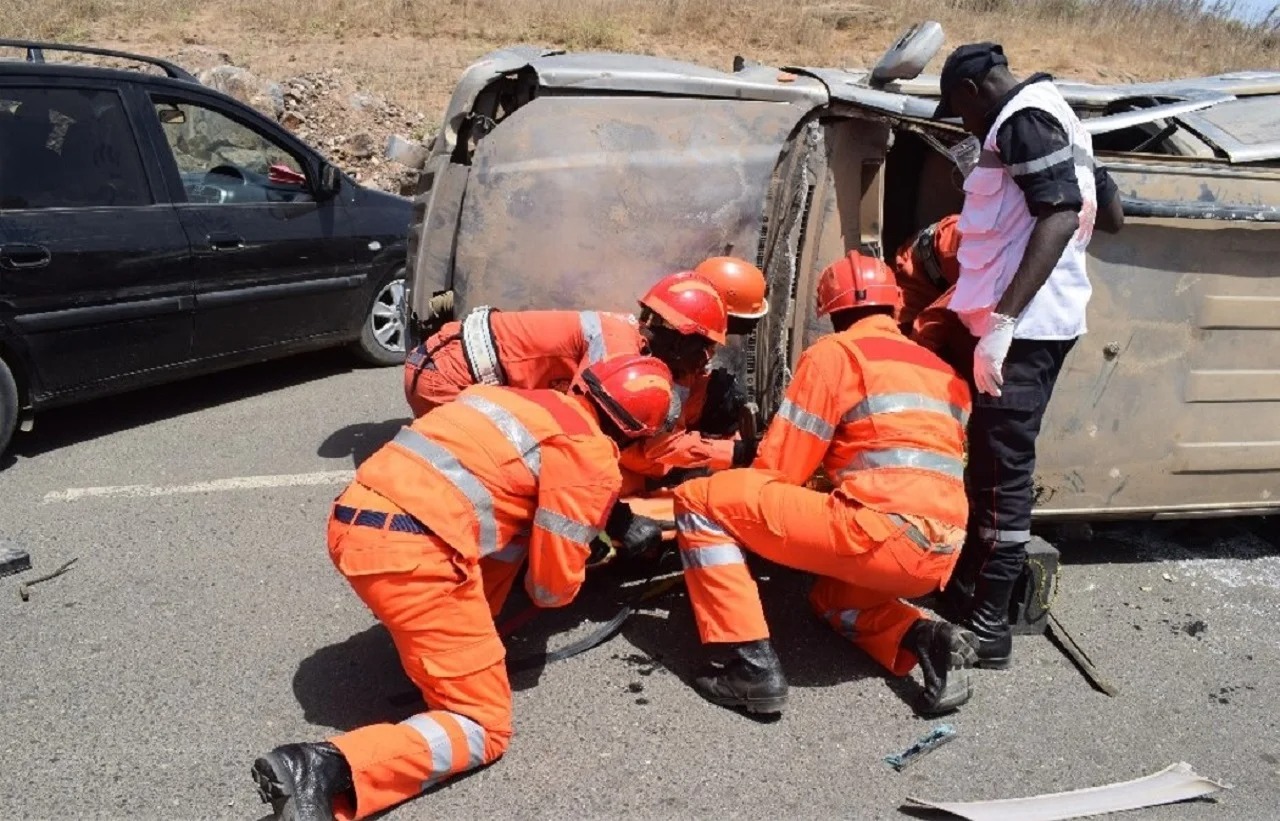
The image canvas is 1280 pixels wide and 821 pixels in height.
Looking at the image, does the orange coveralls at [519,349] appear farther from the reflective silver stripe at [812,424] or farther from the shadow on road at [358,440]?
the shadow on road at [358,440]

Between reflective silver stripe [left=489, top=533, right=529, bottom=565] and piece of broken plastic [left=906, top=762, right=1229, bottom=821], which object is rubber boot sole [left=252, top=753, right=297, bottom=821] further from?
piece of broken plastic [left=906, top=762, right=1229, bottom=821]

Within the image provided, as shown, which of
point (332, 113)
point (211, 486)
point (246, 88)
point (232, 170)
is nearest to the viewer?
point (211, 486)

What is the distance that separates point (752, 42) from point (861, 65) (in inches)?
68.0

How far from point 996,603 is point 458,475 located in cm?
179

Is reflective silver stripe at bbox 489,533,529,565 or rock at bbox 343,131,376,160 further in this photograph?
rock at bbox 343,131,376,160

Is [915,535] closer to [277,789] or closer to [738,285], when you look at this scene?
[738,285]

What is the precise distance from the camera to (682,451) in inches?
149

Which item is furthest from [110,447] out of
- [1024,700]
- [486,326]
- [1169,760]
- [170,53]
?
[170,53]

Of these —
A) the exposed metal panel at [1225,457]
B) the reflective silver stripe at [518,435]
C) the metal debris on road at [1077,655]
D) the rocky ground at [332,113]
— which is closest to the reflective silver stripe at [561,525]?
the reflective silver stripe at [518,435]

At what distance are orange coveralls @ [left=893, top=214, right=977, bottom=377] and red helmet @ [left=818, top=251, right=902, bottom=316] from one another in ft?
0.84

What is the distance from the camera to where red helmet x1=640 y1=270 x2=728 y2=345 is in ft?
10.8

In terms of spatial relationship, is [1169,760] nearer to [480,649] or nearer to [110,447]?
[480,649]

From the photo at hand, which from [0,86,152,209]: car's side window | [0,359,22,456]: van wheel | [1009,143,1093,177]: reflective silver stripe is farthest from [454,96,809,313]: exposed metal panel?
[0,359,22,456]: van wheel

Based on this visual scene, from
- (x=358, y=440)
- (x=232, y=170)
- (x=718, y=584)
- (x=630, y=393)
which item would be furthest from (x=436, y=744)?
(x=232, y=170)
